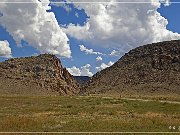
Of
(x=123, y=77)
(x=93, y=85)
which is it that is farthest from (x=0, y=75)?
(x=123, y=77)

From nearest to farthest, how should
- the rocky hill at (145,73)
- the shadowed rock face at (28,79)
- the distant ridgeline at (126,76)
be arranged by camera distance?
1. the rocky hill at (145,73)
2. the distant ridgeline at (126,76)
3. the shadowed rock face at (28,79)

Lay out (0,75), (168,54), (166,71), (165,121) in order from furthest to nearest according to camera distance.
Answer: (0,75) → (168,54) → (166,71) → (165,121)

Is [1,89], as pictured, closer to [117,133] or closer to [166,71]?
[166,71]

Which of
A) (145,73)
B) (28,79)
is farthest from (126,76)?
(28,79)

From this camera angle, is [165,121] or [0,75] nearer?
[165,121]

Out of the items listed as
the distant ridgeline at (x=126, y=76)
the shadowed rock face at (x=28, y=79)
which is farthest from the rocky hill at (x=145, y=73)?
the shadowed rock face at (x=28, y=79)

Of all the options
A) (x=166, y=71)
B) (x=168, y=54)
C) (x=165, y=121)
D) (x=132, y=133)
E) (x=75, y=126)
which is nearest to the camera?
(x=132, y=133)

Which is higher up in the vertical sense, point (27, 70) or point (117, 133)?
point (27, 70)

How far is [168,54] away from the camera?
171 meters

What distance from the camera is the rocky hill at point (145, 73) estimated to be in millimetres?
A: 145688

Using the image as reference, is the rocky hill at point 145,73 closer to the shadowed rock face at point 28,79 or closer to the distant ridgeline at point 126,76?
the distant ridgeline at point 126,76

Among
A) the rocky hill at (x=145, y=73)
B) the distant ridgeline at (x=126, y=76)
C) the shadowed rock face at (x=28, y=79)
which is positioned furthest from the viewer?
the shadowed rock face at (x=28, y=79)

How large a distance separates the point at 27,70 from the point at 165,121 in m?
165

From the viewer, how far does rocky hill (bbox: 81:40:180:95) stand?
478ft
